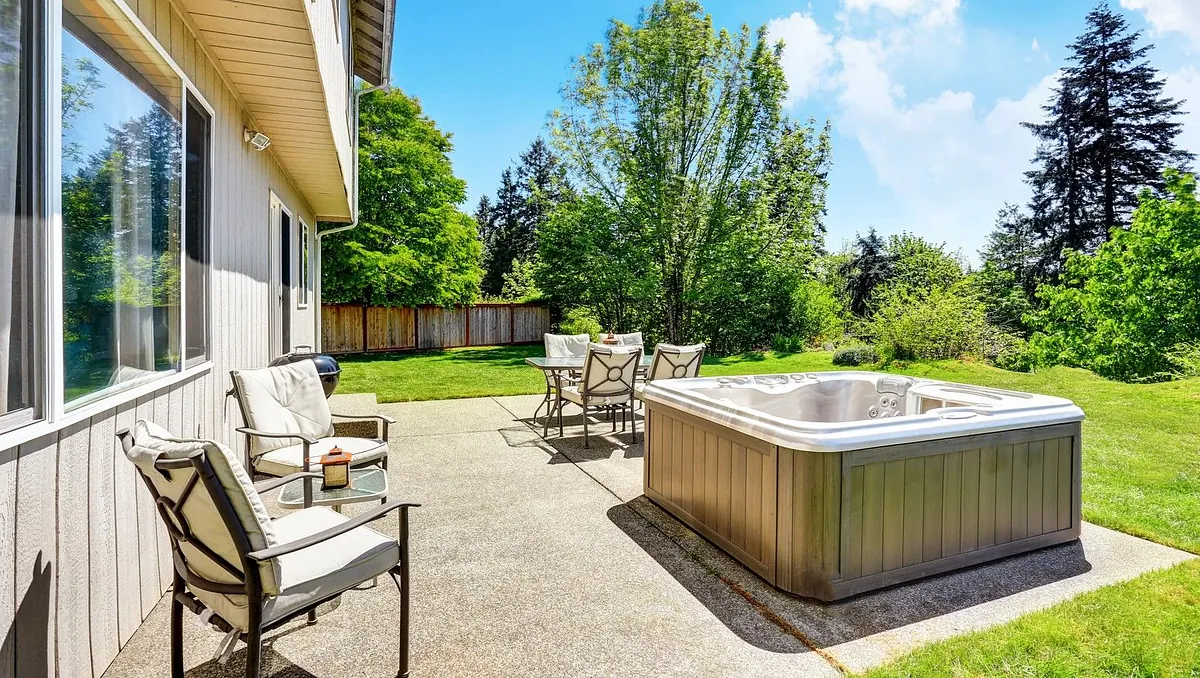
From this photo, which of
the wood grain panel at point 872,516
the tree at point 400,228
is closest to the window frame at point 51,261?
the wood grain panel at point 872,516

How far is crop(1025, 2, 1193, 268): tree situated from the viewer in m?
19.2

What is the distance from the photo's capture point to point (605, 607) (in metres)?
2.71

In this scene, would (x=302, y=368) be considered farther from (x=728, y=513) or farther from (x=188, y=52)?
(x=728, y=513)

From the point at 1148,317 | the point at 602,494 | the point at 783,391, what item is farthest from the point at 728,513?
the point at 1148,317

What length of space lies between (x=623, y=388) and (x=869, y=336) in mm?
10062

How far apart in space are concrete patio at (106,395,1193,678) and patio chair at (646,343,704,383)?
6.80ft

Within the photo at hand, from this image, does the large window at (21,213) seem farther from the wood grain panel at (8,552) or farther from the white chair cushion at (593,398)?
the white chair cushion at (593,398)

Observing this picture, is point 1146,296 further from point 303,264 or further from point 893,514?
point 303,264

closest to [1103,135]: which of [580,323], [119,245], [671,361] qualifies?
[580,323]

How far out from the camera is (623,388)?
19.9 ft

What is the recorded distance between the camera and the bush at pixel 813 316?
53.8 feet

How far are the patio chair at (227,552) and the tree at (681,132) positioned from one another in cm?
1386

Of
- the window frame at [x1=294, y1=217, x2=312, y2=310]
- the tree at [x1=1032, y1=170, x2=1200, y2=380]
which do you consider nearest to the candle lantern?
the window frame at [x1=294, y1=217, x2=312, y2=310]

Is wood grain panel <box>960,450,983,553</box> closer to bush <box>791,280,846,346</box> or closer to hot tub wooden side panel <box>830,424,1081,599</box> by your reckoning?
hot tub wooden side panel <box>830,424,1081,599</box>
